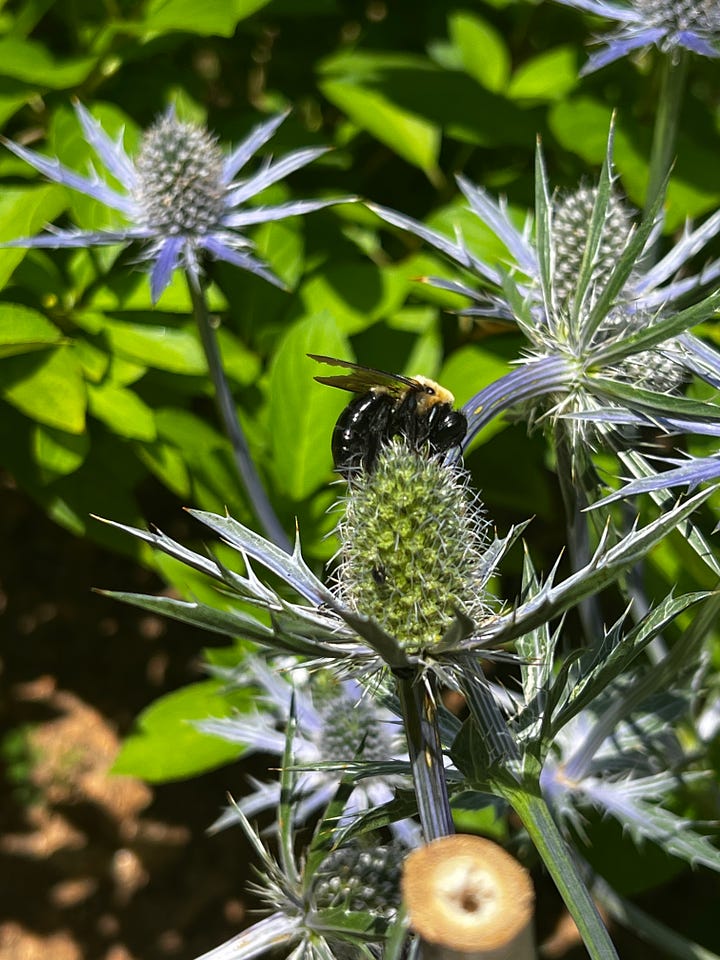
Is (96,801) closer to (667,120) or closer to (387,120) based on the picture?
(387,120)

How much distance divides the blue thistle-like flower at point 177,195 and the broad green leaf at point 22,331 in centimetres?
8

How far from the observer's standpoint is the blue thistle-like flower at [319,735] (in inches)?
41.2

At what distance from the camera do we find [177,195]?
3.54 feet

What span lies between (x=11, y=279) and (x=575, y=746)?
90 cm

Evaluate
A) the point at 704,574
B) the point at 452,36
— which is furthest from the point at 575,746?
the point at 452,36

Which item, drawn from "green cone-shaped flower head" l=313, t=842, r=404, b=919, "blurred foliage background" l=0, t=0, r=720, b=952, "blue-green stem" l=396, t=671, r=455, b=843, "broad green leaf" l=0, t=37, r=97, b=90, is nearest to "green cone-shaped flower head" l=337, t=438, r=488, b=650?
"blue-green stem" l=396, t=671, r=455, b=843

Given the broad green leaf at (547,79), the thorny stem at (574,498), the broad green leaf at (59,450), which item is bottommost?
the thorny stem at (574,498)

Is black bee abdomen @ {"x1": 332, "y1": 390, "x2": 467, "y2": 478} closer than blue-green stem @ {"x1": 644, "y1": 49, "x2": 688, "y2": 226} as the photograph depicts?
Yes

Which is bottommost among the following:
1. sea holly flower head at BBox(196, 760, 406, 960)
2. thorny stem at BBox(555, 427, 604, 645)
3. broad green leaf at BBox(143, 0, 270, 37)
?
sea holly flower head at BBox(196, 760, 406, 960)

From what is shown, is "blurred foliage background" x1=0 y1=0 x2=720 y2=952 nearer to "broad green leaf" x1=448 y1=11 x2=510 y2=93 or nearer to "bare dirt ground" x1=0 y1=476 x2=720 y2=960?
"broad green leaf" x1=448 y1=11 x2=510 y2=93

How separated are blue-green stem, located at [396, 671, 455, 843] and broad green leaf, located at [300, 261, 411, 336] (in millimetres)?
729

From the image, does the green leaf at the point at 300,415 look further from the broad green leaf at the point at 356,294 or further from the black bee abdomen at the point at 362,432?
the black bee abdomen at the point at 362,432

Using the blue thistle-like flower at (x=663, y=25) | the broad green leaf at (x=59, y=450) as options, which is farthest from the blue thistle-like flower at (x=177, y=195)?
the blue thistle-like flower at (x=663, y=25)

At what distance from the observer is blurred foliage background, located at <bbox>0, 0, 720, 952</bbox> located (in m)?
1.18
